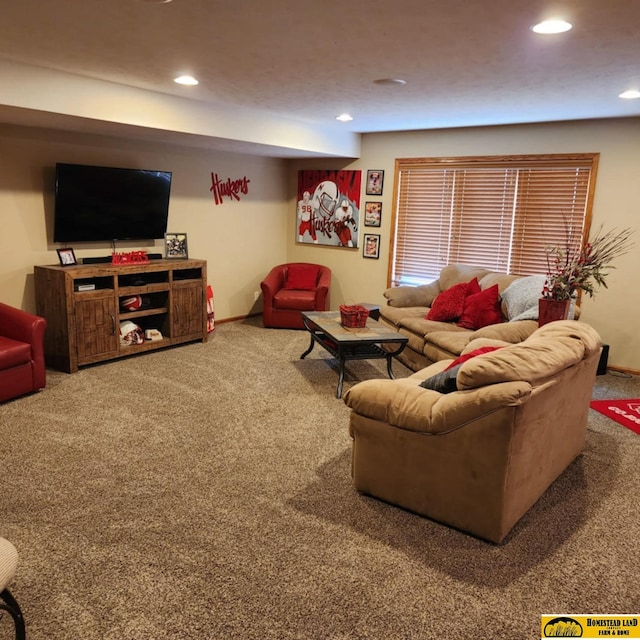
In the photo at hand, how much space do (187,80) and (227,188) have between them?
9.24 ft

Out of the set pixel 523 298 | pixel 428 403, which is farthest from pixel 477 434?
pixel 523 298

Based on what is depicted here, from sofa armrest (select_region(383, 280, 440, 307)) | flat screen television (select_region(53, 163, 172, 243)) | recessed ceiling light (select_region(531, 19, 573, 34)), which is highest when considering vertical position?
recessed ceiling light (select_region(531, 19, 573, 34))

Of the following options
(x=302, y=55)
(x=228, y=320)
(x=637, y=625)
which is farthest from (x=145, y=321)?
(x=637, y=625)

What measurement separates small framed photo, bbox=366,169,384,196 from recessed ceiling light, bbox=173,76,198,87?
312 centimetres

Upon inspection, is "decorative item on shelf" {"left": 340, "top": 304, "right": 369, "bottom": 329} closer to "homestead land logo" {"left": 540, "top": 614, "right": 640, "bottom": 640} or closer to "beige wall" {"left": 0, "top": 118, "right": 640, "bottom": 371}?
"beige wall" {"left": 0, "top": 118, "right": 640, "bottom": 371}

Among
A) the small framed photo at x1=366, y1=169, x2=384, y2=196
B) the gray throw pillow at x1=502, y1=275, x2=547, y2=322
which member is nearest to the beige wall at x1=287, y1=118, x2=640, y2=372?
the small framed photo at x1=366, y1=169, x2=384, y2=196

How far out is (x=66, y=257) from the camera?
200 inches

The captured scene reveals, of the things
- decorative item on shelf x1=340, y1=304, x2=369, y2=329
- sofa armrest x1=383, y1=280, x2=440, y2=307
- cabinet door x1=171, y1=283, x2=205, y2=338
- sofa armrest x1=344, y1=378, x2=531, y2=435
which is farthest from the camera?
sofa armrest x1=383, y1=280, x2=440, y2=307

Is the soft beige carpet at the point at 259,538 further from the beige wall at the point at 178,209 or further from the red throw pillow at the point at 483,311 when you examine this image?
the beige wall at the point at 178,209

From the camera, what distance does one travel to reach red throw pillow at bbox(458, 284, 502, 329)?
5.01m

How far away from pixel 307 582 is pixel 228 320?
201 inches

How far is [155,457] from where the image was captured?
333 cm

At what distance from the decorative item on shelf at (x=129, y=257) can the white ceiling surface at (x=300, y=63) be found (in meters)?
1.14

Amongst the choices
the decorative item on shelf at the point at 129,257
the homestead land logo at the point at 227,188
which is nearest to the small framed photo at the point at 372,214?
the homestead land logo at the point at 227,188
